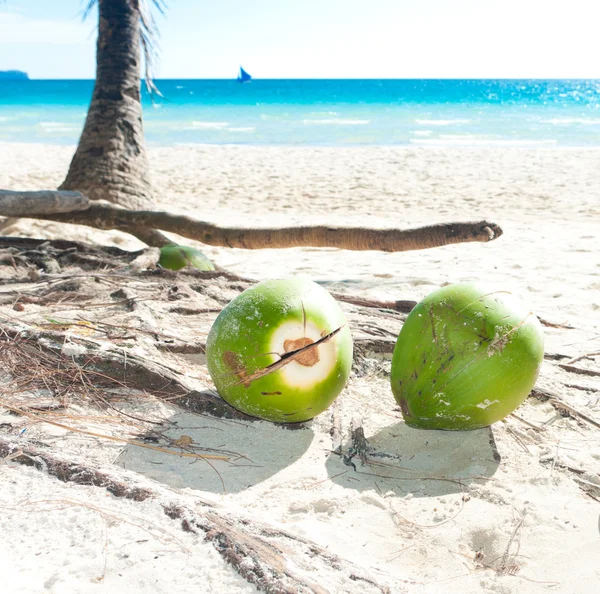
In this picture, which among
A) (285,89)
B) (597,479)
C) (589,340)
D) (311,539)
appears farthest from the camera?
(285,89)

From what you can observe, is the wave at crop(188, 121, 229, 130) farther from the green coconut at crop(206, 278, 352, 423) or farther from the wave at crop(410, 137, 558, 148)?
the green coconut at crop(206, 278, 352, 423)

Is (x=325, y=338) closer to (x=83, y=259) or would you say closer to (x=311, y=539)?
(x=311, y=539)

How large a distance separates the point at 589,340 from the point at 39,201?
4.26 metres

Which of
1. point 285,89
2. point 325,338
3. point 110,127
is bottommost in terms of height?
point 325,338

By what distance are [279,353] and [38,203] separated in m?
3.76

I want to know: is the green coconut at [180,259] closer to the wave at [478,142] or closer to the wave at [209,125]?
the wave at [478,142]

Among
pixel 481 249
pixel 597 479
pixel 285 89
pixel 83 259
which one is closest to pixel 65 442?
pixel 597 479

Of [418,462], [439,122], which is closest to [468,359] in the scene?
[418,462]

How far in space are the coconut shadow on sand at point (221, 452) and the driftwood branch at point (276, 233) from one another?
236 centimetres

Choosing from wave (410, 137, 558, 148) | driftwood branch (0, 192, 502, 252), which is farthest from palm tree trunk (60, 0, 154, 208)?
wave (410, 137, 558, 148)

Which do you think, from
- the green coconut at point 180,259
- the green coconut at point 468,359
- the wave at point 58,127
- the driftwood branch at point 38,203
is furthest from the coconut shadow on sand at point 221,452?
the wave at point 58,127

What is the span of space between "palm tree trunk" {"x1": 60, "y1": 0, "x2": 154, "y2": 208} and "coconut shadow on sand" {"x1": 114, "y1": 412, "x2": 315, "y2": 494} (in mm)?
5209

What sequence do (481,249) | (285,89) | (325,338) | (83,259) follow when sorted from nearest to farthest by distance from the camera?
(325,338) < (83,259) < (481,249) < (285,89)

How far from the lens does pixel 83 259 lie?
4.47 m
